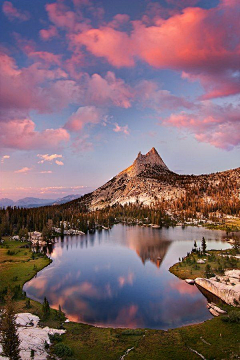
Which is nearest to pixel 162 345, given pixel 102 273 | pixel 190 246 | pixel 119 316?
pixel 119 316

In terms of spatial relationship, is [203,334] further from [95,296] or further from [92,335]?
[95,296]

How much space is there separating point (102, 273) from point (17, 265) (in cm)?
2474

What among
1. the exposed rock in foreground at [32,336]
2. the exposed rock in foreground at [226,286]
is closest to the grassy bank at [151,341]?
the exposed rock in foreground at [32,336]

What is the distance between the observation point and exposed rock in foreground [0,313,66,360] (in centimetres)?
2530

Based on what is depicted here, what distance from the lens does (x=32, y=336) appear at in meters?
28.6

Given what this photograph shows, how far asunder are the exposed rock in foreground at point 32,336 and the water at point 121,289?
6494 millimetres

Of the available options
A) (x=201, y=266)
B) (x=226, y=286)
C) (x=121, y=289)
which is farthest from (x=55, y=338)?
(x=201, y=266)

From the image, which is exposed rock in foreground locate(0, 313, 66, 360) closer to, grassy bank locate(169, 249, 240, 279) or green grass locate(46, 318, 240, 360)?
green grass locate(46, 318, 240, 360)

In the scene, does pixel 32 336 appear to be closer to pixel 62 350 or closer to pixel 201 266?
pixel 62 350

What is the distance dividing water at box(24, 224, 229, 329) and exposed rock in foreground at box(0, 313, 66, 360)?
6494mm

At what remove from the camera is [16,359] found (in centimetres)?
2205

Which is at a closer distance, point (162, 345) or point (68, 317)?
point (162, 345)

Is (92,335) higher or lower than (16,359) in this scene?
lower

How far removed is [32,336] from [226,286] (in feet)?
110
